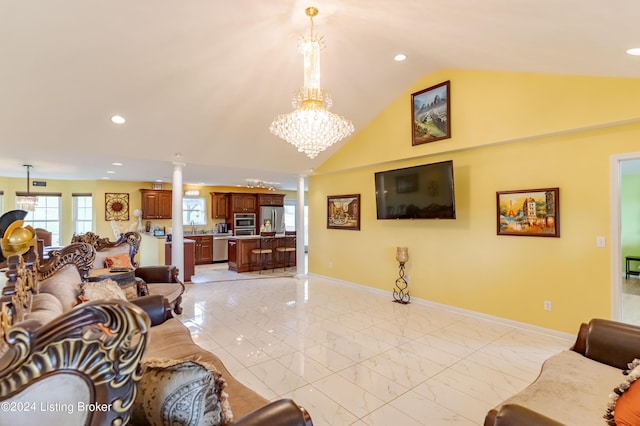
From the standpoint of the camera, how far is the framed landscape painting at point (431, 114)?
451 cm

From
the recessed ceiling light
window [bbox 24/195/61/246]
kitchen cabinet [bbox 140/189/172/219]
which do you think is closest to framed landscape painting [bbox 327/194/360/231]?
the recessed ceiling light

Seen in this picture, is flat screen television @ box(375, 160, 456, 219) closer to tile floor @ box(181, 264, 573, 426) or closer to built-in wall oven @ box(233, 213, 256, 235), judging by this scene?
tile floor @ box(181, 264, 573, 426)

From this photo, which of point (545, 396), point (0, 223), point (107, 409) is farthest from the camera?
point (0, 223)

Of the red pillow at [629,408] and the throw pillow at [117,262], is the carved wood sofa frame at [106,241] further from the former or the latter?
the red pillow at [629,408]

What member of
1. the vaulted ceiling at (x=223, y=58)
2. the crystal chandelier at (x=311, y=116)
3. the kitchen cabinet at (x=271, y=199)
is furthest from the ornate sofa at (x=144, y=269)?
the kitchen cabinet at (x=271, y=199)

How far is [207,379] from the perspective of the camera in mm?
1109

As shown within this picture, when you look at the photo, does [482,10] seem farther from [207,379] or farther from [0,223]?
[0,223]

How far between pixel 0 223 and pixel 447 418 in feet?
22.5

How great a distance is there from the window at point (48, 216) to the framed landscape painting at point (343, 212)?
25.3ft

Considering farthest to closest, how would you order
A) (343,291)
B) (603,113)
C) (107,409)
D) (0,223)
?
(343,291)
(0,223)
(603,113)
(107,409)

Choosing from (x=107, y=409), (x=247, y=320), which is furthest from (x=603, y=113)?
(x=247, y=320)

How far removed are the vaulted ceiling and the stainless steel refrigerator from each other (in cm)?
491

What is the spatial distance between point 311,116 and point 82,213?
8933mm

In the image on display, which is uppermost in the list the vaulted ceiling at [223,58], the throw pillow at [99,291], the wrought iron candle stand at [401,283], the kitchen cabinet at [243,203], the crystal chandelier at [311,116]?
the vaulted ceiling at [223,58]
